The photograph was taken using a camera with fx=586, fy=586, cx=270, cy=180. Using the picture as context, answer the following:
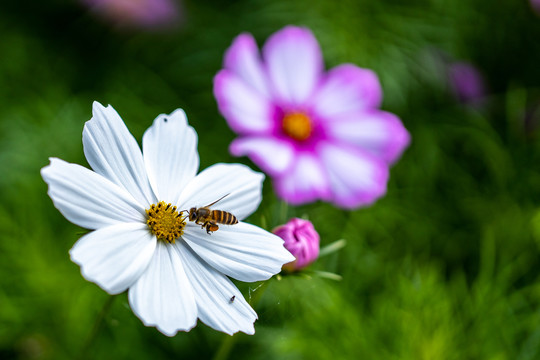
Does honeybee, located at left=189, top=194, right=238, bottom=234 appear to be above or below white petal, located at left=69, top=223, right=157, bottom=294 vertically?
below

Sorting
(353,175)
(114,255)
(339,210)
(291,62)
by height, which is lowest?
(339,210)

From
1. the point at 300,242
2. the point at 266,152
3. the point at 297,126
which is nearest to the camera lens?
the point at 300,242

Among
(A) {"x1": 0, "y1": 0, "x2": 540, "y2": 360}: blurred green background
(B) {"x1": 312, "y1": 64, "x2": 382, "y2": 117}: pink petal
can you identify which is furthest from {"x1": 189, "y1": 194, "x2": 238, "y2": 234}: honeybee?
(B) {"x1": 312, "y1": 64, "x2": 382, "y2": 117}: pink petal

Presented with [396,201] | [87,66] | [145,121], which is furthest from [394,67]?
[87,66]

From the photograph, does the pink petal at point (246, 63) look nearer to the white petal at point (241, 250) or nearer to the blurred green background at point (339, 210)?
the blurred green background at point (339, 210)

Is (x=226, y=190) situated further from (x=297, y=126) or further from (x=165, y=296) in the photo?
(x=297, y=126)

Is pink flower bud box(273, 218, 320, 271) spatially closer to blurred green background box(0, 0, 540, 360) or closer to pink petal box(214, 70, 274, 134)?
blurred green background box(0, 0, 540, 360)

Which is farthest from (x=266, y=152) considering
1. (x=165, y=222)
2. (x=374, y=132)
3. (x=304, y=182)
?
(x=165, y=222)

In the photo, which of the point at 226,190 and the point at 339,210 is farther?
the point at 339,210
